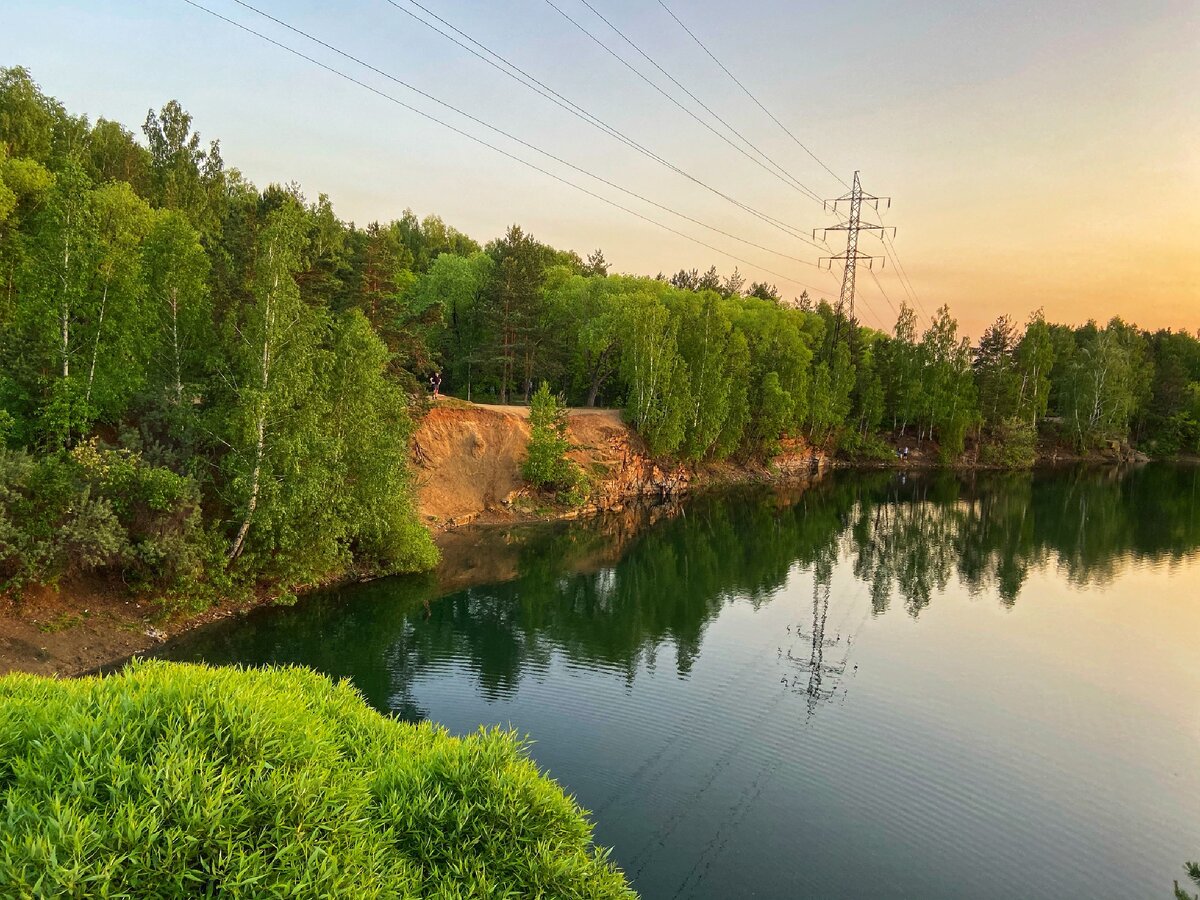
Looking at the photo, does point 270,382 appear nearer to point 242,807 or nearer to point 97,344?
point 97,344

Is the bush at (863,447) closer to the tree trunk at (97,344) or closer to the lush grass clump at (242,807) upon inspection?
the tree trunk at (97,344)

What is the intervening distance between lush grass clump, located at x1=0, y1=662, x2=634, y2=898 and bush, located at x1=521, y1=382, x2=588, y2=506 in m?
40.3

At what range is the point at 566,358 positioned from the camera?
64.1 m

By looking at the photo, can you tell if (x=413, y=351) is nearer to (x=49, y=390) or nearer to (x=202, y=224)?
(x=49, y=390)

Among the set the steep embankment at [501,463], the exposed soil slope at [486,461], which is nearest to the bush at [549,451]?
the steep embankment at [501,463]

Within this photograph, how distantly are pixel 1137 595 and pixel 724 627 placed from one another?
73.0 ft

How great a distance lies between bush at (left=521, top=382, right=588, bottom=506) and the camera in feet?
161

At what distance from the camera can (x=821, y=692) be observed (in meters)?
23.0

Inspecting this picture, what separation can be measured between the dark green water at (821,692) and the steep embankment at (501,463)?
4.61 metres

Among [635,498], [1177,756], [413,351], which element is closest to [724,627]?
[1177,756]

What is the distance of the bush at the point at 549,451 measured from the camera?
49.0 m

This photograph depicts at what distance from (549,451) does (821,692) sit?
29210 mm

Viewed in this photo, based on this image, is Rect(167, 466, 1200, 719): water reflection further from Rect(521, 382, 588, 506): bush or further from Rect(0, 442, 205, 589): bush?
Rect(521, 382, 588, 506): bush

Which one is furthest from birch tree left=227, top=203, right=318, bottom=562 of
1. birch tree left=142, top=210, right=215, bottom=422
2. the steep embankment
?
the steep embankment
